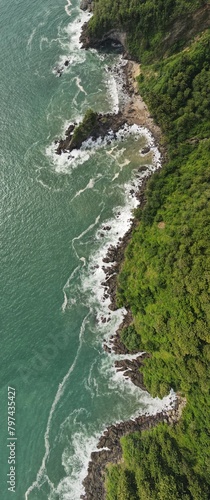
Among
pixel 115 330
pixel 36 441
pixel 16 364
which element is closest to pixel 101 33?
pixel 115 330

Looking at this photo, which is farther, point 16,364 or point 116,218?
point 116,218

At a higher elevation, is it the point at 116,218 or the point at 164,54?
the point at 164,54

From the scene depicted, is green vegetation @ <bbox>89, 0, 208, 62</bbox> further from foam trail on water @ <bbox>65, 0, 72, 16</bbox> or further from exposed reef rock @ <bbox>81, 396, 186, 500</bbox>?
exposed reef rock @ <bbox>81, 396, 186, 500</bbox>

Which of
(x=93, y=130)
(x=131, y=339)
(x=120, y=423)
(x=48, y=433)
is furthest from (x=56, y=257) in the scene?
(x=120, y=423)

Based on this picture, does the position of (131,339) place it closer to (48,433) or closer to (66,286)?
(66,286)

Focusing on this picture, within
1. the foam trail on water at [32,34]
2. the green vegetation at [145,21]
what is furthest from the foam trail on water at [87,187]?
the foam trail on water at [32,34]

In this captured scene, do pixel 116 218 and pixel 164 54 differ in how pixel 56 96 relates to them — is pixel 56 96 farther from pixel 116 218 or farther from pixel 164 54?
pixel 116 218
